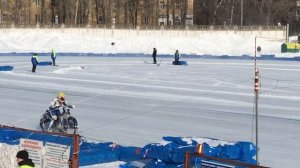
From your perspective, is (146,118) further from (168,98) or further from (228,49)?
(228,49)

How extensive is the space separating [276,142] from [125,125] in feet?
15.0

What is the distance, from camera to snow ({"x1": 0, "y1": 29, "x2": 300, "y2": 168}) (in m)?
14.7

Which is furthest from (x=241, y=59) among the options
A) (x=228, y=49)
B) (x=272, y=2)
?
(x=272, y=2)

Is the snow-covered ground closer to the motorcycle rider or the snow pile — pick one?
the motorcycle rider

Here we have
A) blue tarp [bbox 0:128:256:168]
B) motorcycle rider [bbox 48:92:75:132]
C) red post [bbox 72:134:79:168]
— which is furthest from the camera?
motorcycle rider [bbox 48:92:75:132]

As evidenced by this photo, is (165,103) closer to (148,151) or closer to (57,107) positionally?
(57,107)

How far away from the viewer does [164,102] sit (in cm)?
2147

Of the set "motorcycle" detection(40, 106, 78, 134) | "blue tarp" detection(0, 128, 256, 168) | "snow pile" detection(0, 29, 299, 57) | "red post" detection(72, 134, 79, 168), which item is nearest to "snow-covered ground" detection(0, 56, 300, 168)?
"motorcycle" detection(40, 106, 78, 134)

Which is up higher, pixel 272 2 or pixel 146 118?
pixel 272 2

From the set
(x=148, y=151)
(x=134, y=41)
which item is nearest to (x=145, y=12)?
(x=134, y=41)

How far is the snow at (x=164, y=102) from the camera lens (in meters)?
14.7

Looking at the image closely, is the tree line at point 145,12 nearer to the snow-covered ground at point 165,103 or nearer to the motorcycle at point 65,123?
the snow-covered ground at point 165,103

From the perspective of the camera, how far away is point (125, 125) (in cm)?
1617

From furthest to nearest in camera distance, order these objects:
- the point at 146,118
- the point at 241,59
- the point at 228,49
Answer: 1. the point at 228,49
2. the point at 241,59
3. the point at 146,118
